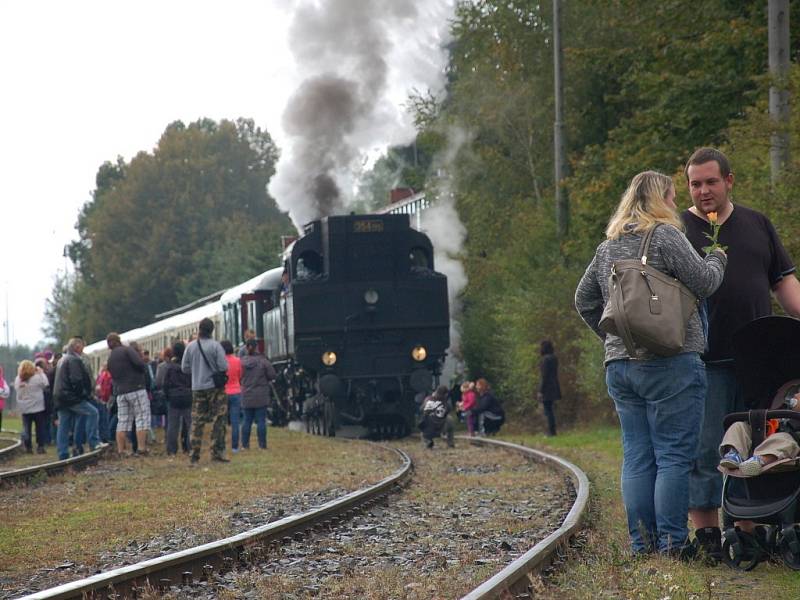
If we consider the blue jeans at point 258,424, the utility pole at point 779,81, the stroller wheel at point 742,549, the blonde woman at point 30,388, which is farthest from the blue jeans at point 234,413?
the stroller wheel at point 742,549

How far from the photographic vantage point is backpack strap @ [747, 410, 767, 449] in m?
7.03

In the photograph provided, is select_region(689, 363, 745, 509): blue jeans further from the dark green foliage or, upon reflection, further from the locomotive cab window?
the dark green foliage

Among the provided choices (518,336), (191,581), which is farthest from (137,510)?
(518,336)

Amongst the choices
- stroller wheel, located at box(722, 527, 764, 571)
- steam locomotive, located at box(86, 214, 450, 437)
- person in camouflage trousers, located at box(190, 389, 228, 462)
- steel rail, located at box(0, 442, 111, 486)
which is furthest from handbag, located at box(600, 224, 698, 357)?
steam locomotive, located at box(86, 214, 450, 437)

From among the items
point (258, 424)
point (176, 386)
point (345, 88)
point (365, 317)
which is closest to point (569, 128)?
point (345, 88)

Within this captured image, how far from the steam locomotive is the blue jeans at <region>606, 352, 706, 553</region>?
1735 centimetres

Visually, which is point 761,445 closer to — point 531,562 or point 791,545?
point 791,545

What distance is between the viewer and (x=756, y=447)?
6992mm

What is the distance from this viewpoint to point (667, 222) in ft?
23.5

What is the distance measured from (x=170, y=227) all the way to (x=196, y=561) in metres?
75.7

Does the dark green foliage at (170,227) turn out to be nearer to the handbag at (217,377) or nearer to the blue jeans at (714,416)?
the handbag at (217,377)

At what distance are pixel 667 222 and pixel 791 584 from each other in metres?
1.88

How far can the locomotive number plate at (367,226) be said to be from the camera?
2517 cm

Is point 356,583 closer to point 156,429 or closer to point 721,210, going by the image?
point 721,210
